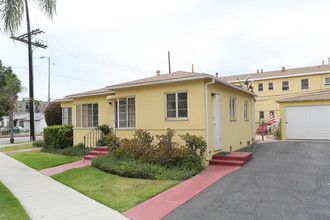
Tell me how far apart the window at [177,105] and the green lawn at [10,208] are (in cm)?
542

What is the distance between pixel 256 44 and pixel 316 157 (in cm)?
910

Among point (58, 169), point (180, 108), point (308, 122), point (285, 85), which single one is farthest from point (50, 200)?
point (285, 85)

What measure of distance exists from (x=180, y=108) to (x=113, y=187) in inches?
151

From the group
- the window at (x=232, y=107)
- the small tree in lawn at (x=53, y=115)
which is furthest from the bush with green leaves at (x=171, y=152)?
the small tree in lawn at (x=53, y=115)

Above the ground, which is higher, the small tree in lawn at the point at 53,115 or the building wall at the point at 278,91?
the building wall at the point at 278,91

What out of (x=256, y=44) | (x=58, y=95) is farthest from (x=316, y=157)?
(x=58, y=95)

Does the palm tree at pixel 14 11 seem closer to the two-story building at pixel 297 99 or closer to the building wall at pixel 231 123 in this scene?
the building wall at pixel 231 123

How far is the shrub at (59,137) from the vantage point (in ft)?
44.6

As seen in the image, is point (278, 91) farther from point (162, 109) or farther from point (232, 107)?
point (162, 109)

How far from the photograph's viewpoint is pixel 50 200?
5.37 m

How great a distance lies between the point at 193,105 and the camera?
826 centimetres

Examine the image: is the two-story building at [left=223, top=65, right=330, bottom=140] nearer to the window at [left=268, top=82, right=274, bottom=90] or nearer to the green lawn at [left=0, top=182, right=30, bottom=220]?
the window at [left=268, top=82, right=274, bottom=90]

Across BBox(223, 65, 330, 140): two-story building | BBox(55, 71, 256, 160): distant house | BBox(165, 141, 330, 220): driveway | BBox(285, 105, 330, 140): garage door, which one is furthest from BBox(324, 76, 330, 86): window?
BBox(165, 141, 330, 220): driveway

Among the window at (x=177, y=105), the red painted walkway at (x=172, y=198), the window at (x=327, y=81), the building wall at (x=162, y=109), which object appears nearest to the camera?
the red painted walkway at (x=172, y=198)
